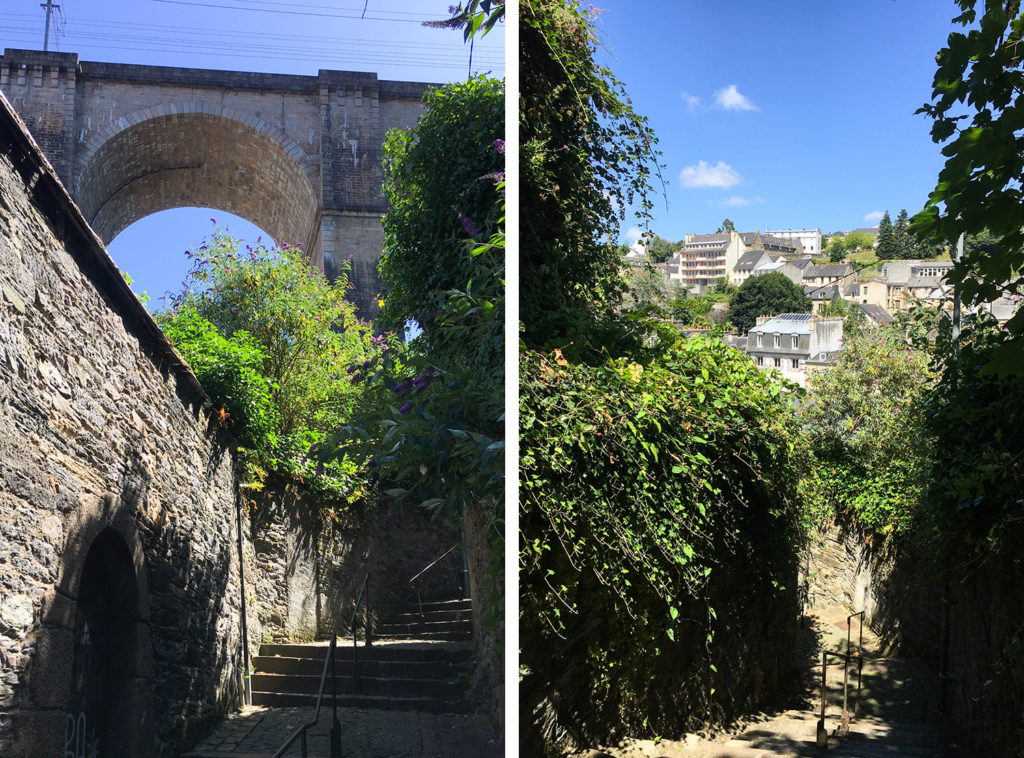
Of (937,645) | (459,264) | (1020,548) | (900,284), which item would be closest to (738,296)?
(900,284)

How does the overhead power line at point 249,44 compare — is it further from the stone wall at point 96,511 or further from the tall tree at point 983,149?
the tall tree at point 983,149

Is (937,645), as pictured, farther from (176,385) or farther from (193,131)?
(193,131)

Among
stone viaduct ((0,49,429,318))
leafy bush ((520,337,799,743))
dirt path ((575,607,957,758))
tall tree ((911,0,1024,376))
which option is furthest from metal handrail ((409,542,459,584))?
tall tree ((911,0,1024,376))

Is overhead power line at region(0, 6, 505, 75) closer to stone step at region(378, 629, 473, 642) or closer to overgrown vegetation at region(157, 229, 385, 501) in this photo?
overgrown vegetation at region(157, 229, 385, 501)

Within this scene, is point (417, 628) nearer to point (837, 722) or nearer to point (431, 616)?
point (431, 616)

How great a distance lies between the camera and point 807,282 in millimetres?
2021

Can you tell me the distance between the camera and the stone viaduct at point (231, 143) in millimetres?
1561

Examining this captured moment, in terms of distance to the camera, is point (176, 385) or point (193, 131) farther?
point (193, 131)

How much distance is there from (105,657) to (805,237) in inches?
69.0

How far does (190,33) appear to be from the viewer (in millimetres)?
1823

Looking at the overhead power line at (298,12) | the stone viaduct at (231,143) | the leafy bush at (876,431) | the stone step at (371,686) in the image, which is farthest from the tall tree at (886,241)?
the stone step at (371,686)

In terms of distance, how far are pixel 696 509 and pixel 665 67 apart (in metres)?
1.44

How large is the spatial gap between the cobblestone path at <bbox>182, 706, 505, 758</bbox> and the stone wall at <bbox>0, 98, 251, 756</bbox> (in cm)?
6

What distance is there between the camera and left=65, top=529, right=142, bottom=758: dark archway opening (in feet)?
4.29
